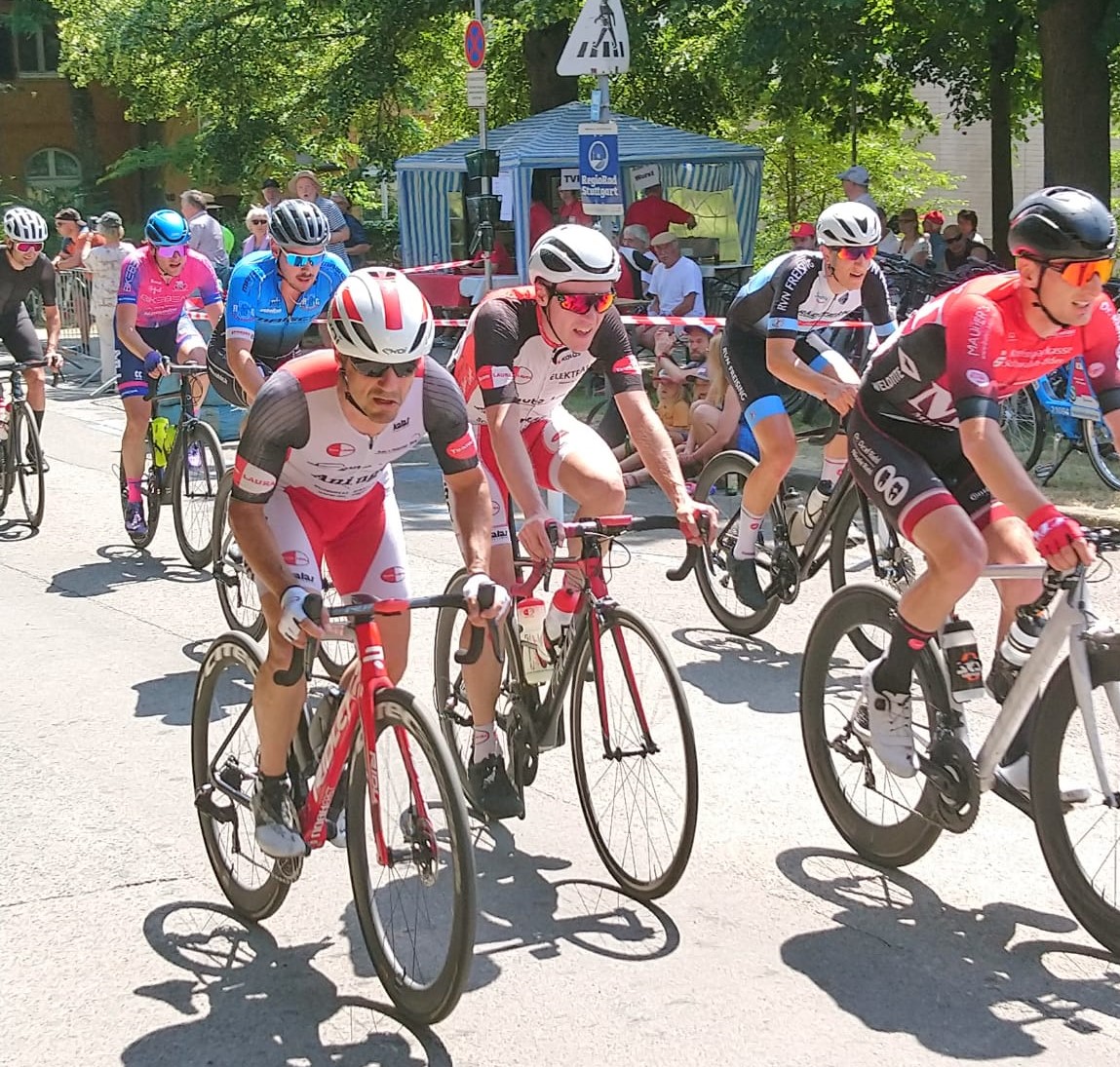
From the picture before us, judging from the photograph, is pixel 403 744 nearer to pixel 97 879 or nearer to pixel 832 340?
pixel 97 879

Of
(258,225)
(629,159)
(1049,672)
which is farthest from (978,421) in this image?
(629,159)

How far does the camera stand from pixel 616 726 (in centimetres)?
505

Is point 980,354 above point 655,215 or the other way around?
the other way around

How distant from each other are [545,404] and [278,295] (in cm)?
266

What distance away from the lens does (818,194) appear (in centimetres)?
2962

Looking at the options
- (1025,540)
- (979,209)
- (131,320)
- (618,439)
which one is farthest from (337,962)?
(979,209)

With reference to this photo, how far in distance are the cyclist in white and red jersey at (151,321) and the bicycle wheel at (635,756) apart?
548 centimetres

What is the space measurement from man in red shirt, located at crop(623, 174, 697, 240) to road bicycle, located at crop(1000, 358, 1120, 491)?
7.12 m

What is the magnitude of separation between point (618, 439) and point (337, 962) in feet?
27.2

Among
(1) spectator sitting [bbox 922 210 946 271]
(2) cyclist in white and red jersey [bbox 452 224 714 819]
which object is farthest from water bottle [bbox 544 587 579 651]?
(1) spectator sitting [bbox 922 210 946 271]

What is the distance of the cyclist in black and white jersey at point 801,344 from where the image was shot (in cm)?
769

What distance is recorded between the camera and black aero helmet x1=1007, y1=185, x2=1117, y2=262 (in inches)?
183

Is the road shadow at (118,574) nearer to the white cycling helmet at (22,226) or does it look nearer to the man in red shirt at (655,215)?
the white cycling helmet at (22,226)

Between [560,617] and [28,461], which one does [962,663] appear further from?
[28,461]
